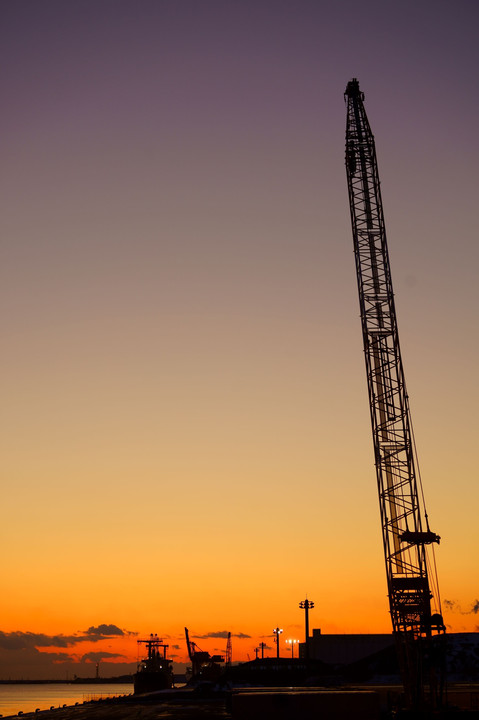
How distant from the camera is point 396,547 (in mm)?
73562

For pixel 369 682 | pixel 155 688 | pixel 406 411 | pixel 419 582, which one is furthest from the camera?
pixel 155 688

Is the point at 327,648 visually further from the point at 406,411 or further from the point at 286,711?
the point at 286,711

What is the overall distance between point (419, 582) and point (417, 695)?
12698 mm

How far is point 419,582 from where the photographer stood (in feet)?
234

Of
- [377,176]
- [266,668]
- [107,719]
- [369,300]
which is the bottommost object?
[107,719]

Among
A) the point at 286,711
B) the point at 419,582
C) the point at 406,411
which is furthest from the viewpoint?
the point at 406,411

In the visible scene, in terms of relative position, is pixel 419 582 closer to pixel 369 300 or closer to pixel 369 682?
pixel 369 300

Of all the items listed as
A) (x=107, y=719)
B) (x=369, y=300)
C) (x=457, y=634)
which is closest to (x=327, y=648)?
(x=457, y=634)

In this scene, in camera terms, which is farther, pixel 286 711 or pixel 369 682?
pixel 369 682

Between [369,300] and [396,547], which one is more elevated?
[369,300]

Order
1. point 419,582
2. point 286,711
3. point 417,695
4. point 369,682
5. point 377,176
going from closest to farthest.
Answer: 1. point 286,711
2. point 417,695
3. point 419,582
4. point 377,176
5. point 369,682

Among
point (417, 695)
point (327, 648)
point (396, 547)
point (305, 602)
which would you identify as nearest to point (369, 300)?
point (396, 547)

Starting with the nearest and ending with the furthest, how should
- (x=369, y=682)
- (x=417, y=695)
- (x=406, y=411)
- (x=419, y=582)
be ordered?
(x=417, y=695) → (x=419, y=582) → (x=406, y=411) → (x=369, y=682)

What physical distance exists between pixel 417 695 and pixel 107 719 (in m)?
33.8
